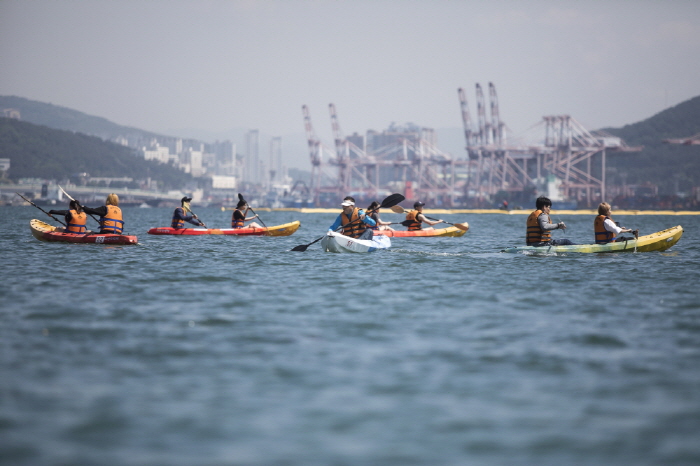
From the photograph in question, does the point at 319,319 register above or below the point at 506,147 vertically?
below

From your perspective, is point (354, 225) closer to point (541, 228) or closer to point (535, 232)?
point (535, 232)

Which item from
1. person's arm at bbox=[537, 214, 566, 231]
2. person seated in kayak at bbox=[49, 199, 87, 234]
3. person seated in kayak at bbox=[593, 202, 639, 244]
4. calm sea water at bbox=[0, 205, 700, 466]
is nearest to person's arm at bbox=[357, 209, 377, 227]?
person's arm at bbox=[537, 214, 566, 231]

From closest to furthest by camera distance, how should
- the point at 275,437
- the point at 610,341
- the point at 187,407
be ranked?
the point at 275,437 → the point at 187,407 → the point at 610,341

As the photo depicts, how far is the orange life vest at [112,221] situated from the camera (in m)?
23.8

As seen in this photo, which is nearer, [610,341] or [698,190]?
[610,341]

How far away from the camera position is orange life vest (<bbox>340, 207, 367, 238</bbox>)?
75.7 feet

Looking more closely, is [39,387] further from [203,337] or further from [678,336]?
[678,336]

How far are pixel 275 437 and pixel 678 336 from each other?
6.76m

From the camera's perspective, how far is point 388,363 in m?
8.66

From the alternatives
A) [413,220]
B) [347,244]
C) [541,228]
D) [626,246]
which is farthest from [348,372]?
[413,220]

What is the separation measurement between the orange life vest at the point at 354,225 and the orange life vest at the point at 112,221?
7456 mm

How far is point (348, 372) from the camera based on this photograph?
8.24m

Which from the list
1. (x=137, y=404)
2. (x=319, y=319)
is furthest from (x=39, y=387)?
(x=319, y=319)

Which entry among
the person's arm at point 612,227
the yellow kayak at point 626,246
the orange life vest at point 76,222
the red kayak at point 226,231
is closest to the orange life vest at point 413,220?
the red kayak at point 226,231
